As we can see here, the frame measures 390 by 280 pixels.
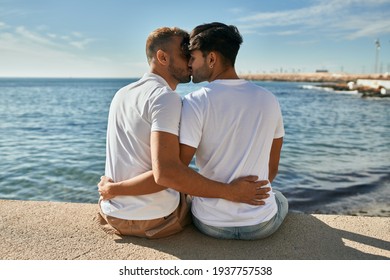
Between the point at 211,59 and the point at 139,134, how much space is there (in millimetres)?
702

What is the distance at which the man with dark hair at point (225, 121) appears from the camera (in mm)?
2416

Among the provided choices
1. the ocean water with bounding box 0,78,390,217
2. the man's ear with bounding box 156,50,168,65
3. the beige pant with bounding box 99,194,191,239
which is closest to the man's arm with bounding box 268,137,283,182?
the beige pant with bounding box 99,194,191,239

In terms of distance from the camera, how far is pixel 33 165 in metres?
8.66

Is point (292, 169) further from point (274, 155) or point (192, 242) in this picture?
point (192, 242)

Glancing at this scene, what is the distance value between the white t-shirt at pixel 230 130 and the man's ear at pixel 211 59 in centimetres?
15

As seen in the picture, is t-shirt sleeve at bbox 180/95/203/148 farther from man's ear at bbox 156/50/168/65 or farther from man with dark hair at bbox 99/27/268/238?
man's ear at bbox 156/50/168/65

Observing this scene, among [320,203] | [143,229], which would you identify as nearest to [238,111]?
[143,229]

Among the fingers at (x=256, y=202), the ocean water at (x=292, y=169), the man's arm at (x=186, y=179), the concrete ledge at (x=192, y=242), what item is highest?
the man's arm at (x=186, y=179)

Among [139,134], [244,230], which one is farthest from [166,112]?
[244,230]

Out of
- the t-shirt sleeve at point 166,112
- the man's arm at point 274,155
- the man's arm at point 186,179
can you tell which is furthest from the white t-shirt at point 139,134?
the man's arm at point 274,155

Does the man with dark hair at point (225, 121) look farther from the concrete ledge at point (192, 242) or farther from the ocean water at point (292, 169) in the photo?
the ocean water at point (292, 169)

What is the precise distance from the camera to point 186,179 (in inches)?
94.6

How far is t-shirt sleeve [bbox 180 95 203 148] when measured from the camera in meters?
2.39

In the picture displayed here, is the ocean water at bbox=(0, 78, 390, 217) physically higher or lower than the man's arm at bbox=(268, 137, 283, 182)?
lower
